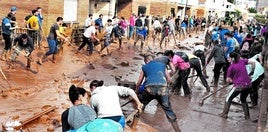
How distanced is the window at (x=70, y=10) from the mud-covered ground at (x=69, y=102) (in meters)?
4.55

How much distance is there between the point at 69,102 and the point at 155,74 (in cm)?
252

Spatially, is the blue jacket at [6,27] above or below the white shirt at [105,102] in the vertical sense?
above

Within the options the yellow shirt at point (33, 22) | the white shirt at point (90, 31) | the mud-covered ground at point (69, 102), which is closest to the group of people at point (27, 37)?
the yellow shirt at point (33, 22)

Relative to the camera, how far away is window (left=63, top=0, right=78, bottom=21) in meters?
19.0

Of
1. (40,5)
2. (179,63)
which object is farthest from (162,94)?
(40,5)

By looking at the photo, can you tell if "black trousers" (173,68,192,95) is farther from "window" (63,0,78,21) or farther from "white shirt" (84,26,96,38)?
"window" (63,0,78,21)

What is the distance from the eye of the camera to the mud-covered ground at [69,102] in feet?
25.4

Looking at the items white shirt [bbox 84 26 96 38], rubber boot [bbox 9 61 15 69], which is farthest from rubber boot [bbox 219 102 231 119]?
white shirt [bbox 84 26 96 38]

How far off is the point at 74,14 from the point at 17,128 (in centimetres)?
1476

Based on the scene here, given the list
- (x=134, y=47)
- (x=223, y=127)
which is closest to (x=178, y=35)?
(x=134, y=47)

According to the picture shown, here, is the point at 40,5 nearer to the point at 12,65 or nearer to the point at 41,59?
the point at 41,59

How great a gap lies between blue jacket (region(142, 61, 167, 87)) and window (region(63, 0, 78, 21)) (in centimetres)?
1260

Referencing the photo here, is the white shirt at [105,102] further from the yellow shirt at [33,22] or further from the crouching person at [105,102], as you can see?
the yellow shirt at [33,22]

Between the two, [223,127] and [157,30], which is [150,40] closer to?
[157,30]
